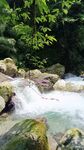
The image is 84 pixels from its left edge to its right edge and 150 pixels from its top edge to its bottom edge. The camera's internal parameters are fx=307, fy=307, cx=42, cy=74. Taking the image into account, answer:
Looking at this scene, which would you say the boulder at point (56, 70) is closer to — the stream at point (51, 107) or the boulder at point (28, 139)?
the stream at point (51, 107)

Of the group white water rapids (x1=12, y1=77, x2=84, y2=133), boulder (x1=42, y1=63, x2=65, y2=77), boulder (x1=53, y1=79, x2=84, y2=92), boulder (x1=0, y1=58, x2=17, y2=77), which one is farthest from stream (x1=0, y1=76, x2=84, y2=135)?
boulder (x1=42, y1=63, x2=65, y2=77)

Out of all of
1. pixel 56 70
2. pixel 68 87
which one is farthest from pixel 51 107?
pixel 56 70

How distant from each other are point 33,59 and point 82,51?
12.6 meters

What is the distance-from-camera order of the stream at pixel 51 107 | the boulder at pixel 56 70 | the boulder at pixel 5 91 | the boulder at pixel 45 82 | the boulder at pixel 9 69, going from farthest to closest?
the boulder at pixel 56 70 → the boulder at pixel 9 69 → the boulder at pixel 45 82 → the boulder at pixel 5 91 → the stream at pixel 51 107

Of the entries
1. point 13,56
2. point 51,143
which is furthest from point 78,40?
point 51,143

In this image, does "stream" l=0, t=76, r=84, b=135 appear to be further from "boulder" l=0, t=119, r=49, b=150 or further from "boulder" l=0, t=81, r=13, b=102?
"boulder" l=0, t=119, r=49, b=150

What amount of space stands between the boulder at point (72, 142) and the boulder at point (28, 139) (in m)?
0.23

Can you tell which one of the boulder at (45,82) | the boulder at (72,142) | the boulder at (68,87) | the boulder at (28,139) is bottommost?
the boulder at (68,87)

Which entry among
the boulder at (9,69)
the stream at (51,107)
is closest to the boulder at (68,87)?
the stream at (51,107)

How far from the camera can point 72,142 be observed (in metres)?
4.07

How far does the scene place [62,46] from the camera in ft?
50.4

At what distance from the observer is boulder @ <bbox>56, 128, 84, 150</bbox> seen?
13.0 ft

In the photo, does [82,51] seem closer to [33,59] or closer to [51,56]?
[51,56]

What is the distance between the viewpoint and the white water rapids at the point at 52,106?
7.23 m
